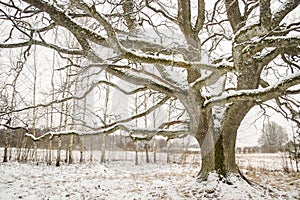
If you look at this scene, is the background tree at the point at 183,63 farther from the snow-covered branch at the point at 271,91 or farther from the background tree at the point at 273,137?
the background tree at the point at 273,137

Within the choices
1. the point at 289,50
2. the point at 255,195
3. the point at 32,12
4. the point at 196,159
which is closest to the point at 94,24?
the point at 32,12

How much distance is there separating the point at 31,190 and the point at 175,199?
4.12 meters

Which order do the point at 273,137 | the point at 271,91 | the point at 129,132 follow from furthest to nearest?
the point at 273,137 → the point at 129,132 → the point at 271,91

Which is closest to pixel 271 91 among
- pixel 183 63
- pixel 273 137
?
pixel 183 63

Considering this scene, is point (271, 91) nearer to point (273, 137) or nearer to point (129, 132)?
point (129, 132)

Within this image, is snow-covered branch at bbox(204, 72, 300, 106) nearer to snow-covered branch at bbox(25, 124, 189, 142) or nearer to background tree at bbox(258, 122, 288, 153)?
snow-covered branch at bbox(25, 124, 189, 142)

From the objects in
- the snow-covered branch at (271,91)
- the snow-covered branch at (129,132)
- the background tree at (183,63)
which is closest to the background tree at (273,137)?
the background tree at (183,63)

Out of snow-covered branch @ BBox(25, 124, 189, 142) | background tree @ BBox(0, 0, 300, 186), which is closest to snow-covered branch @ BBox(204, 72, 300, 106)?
background tree @ BBox(0, 0, 300, 186)

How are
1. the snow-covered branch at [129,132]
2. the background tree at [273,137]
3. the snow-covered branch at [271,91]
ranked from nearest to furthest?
the snow-covered branch at [271,91] → the snow-covered branch at [129,132] → the background tree at [273,137]

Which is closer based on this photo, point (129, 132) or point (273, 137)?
point (129, 132)

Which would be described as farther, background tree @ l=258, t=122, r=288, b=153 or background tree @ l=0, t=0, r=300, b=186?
background tree @ l=258, t=122, r=288, b=153

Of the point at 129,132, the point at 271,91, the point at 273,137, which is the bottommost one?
the point at 129,132

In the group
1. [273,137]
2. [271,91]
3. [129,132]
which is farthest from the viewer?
[273,137]

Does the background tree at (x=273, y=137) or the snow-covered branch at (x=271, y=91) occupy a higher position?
the snow-covered branch at (x=271, y=91)
